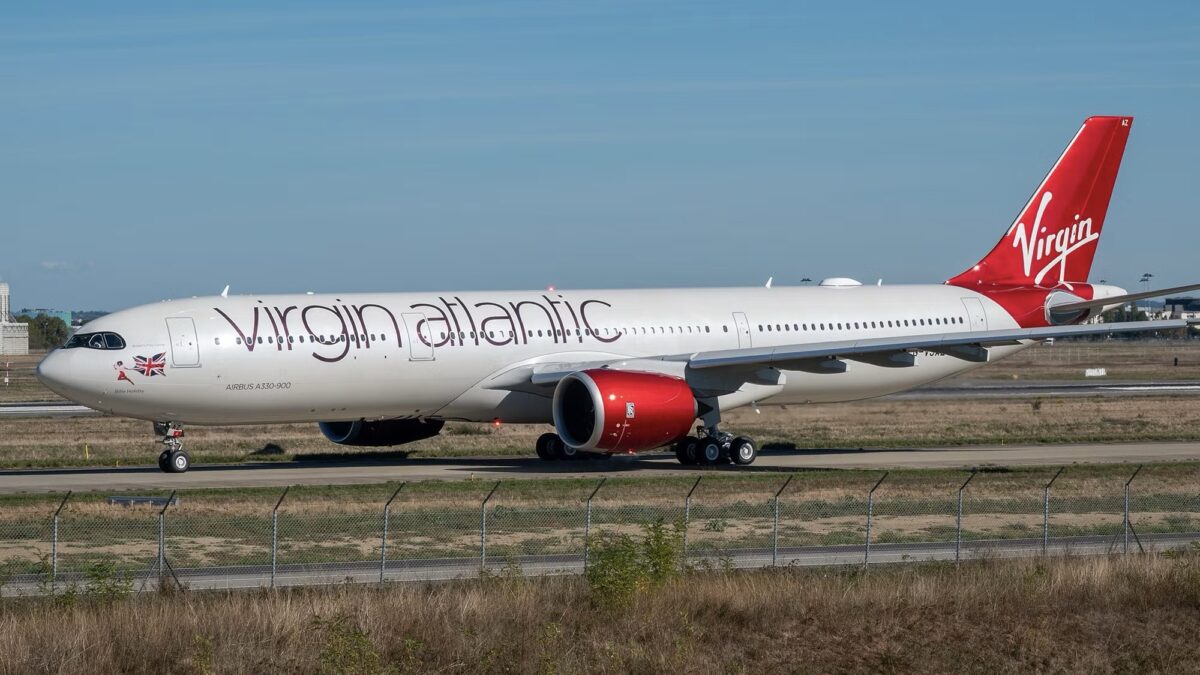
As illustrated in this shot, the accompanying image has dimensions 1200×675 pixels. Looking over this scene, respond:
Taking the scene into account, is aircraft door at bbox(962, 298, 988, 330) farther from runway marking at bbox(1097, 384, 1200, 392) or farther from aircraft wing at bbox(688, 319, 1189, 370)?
runway marking at bbox(1097, 384, 1200, 392)

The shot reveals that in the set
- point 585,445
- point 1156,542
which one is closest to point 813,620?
point 1156,542

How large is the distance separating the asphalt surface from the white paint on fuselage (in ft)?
40.5

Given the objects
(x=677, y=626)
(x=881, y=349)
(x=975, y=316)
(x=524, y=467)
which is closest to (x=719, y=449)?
(x=881, y=349)

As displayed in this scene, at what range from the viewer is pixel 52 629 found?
18000mm

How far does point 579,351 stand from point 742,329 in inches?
192

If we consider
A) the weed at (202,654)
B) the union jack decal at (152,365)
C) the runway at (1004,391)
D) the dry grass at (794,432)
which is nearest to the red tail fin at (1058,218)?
the dry grass at (794,432)

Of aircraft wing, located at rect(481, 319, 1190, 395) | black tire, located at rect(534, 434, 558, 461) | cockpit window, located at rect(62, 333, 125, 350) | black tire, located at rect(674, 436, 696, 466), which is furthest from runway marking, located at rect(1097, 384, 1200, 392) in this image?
cockpit window, located at rect(62, 333, 125, 350)

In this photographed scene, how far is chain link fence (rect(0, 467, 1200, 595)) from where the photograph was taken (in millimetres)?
23266

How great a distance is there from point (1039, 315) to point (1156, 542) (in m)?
20.3

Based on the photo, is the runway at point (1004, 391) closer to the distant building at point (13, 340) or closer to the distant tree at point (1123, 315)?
the distant building at point (13, 340)

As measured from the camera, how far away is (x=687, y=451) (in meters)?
39.7

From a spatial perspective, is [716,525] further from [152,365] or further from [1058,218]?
[1058,218]

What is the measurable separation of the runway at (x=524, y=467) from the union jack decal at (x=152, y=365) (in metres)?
2.41

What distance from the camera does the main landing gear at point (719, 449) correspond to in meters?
39.2
